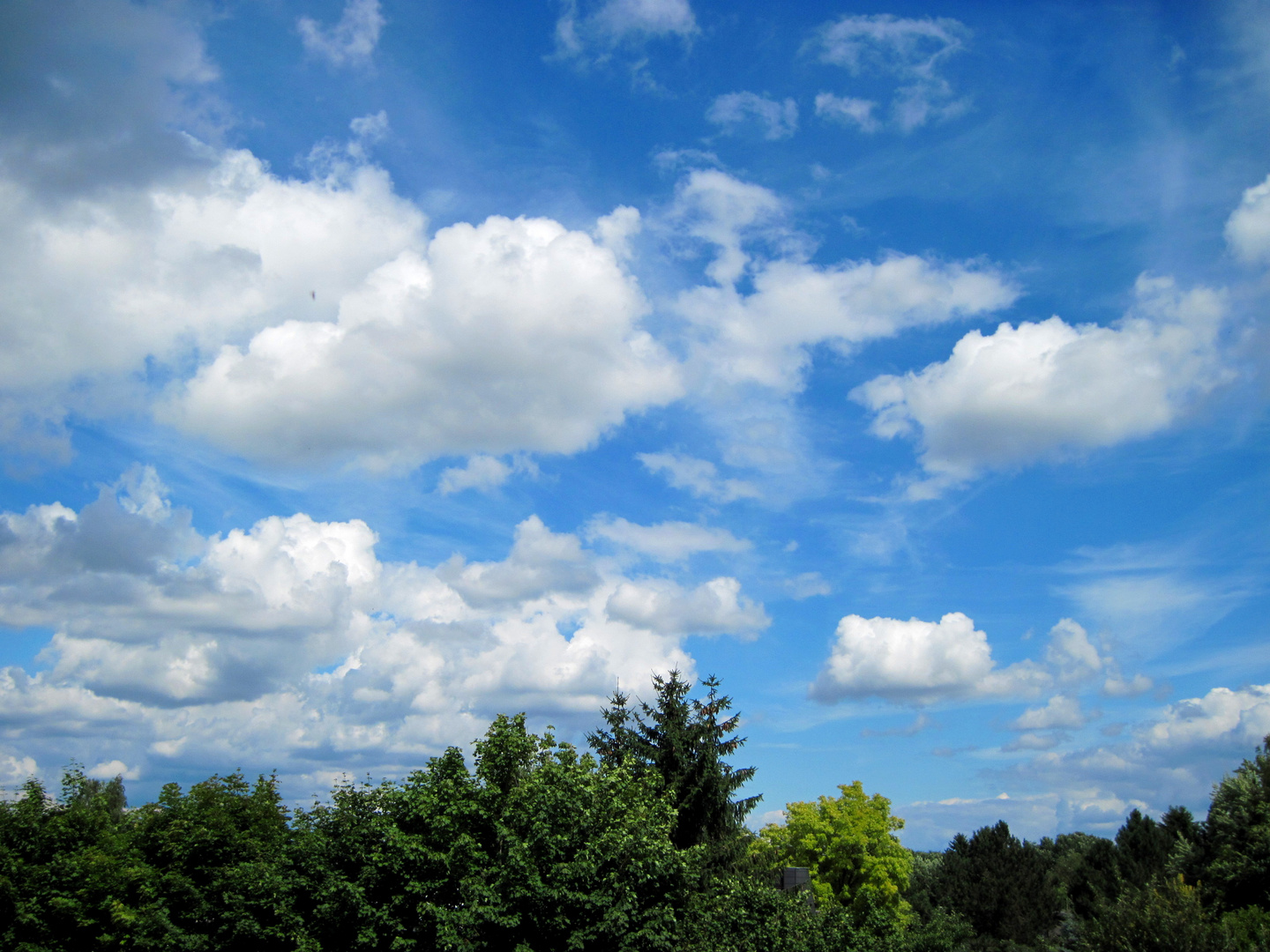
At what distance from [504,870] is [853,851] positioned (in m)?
39.2

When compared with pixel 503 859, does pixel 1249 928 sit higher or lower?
lower

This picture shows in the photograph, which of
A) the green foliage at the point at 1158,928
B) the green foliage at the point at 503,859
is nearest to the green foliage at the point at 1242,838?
the green foliage at the point at 1158,928

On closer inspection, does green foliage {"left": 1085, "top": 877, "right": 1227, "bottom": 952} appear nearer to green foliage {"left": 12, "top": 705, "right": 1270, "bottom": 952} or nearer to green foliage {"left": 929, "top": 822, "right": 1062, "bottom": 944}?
green foliage {"left": 12, "top": 705, "right": 1270, "bottom": 952}

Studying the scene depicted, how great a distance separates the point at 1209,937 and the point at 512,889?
82.5 feet

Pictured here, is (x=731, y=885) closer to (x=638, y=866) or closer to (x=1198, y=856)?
(x=638, y=866)

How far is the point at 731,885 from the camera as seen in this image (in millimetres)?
28938

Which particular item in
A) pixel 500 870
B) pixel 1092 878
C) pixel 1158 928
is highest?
pixel 500 870

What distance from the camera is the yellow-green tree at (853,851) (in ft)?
183

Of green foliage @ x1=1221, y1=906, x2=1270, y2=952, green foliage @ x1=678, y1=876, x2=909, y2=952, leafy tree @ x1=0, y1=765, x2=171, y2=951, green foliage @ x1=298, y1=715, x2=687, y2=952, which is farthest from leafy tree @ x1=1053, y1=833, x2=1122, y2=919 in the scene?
leafy tree @ x1=0, y1=765, x2=171, y2=951

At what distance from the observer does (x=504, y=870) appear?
24.7 meters

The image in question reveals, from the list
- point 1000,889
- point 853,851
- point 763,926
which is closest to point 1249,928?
point 853,851

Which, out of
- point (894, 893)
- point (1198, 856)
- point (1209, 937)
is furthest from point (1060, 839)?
point (1209, 937)

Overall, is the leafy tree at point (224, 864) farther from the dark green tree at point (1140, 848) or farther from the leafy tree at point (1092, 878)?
the dark green tree at point (1140, 848)

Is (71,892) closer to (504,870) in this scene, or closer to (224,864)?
(224,864)
